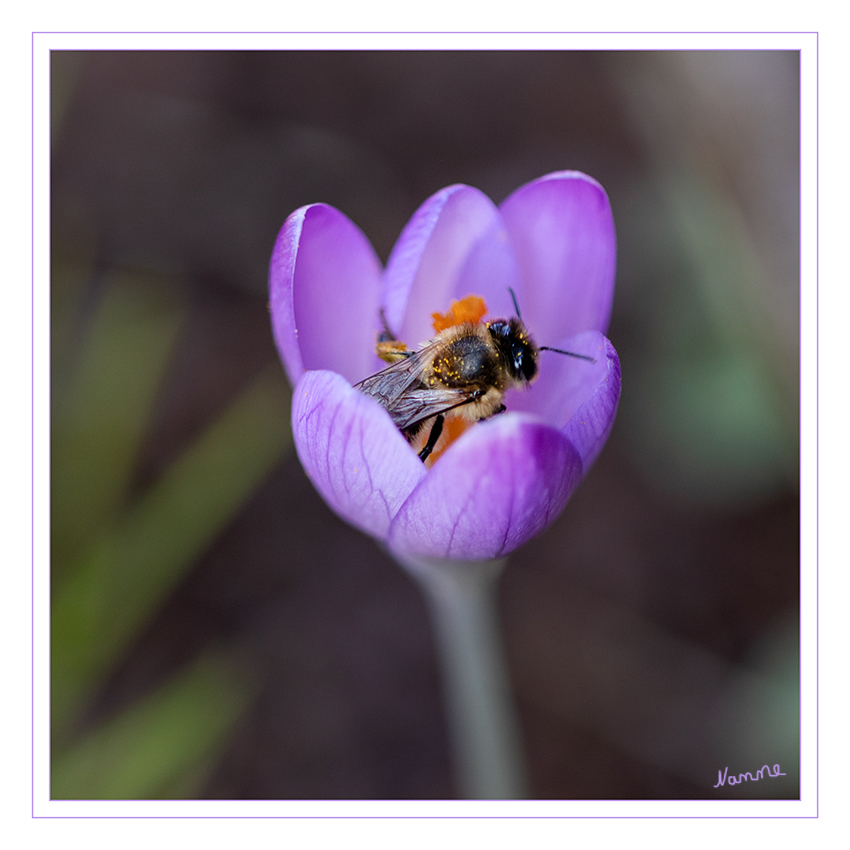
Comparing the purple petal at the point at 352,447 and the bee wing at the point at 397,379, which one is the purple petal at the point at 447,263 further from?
the purple petal at the point at 352,447

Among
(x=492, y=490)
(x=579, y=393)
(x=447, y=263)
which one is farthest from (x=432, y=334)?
(x=492, y=490)

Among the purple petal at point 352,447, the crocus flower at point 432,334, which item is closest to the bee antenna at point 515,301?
the crocus flower at point 432,334

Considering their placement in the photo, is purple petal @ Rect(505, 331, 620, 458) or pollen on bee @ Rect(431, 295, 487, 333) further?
pollen on bee @ Rect(431, 295, 487, 333)

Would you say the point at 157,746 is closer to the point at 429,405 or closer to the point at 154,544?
the point at 154,544

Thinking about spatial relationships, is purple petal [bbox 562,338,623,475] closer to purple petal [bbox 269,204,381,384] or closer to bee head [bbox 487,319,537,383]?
bee head [bbox 487,319,537,383]

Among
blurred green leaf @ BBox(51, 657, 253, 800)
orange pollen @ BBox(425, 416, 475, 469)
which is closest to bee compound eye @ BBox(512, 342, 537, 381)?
orange pollen @ BBox(425, 416, 475, 469)
